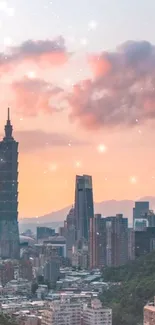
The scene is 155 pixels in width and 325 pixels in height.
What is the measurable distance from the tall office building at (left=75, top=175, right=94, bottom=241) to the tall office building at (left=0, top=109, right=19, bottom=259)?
1.55 metres

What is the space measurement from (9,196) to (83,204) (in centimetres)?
197

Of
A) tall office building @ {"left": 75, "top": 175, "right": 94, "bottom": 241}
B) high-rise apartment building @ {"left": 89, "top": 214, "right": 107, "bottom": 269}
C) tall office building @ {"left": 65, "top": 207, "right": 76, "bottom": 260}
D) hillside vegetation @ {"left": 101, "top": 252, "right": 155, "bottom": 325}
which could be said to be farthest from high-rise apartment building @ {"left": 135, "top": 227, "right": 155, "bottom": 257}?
tall office building @ {"left": 65, "top": 207, "right": 76, "bottom": 260}

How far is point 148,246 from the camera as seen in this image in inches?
601

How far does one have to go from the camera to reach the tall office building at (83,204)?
20062mm

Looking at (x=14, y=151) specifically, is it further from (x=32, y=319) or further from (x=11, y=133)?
(x=32, y=319)

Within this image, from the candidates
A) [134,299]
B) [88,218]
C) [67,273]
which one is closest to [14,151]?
[88,218]

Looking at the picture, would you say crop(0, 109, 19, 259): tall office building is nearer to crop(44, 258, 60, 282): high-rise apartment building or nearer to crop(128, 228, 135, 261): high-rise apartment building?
crop(128, 228, 135, 261): high-rise apartment building

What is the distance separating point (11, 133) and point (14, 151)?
438mm

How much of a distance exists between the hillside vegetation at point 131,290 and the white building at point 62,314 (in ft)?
1.45

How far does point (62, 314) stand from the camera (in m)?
7.89

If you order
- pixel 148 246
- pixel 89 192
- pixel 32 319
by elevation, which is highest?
pixel 89 192

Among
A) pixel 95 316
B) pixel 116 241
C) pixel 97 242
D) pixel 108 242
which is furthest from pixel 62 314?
pixel 97 242

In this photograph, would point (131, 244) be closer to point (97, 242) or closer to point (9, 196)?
point (97, 242)

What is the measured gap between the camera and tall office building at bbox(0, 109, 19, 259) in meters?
19.4
